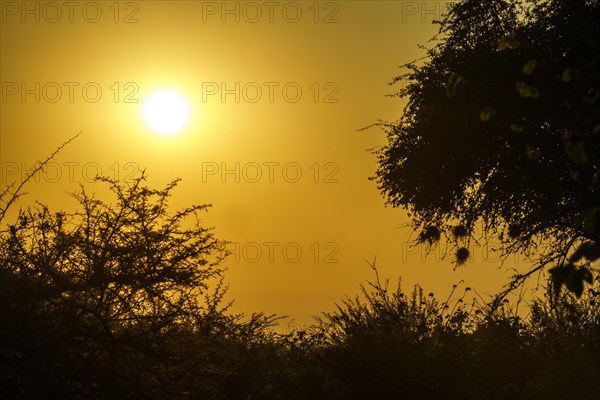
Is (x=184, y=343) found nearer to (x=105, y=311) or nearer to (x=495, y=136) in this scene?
(x=105, y=311)

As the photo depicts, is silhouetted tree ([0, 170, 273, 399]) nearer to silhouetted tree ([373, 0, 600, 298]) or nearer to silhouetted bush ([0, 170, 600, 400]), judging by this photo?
silhouetted bush ([0, 170, 600, 400])

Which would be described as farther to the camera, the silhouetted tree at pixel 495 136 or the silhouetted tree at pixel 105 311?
the silhouetted tree at pixel 495 136

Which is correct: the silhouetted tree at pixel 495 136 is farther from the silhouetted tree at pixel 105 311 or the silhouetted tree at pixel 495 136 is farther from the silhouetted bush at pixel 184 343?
the silhouetted tree at pixel 105 311

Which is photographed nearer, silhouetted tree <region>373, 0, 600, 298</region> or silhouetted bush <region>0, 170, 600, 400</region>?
silhouetted bush <region>0, 170, 600, 400</region>

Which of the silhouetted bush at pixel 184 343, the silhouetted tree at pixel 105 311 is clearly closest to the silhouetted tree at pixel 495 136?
the silhouetted bush at pixel 184 343

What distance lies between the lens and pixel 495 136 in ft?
80.0

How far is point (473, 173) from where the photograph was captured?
2519 centimetres

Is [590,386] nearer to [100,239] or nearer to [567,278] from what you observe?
[100,239]

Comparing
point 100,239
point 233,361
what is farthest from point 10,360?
point 233,361

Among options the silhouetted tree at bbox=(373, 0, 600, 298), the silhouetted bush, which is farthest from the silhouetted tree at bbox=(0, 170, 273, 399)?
the silhouetted tree at bbox=(373, 0, 600, 298)

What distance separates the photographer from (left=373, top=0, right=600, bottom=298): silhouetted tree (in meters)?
23.3

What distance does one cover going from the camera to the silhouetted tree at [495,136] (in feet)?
76.4

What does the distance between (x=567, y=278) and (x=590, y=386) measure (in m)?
11.7

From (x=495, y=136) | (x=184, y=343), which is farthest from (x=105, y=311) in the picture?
(x=495, y=136)
